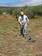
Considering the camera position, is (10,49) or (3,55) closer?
(3,55)

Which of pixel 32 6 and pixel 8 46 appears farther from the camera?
pixel 32 6

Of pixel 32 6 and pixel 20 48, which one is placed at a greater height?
pixel 20 48

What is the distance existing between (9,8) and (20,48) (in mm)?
26487

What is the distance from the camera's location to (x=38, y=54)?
10312 millimetres

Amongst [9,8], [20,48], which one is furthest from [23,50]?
[9,8]

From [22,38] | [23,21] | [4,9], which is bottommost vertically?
[4,9]

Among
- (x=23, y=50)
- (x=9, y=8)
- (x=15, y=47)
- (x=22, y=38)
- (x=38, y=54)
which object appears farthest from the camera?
(x=9, y=8)

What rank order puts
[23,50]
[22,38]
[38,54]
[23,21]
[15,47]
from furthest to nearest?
[22,38] → [23,21] → [15,47] → [23,50] → [38,54]

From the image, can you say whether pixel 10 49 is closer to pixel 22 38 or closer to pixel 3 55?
pixel 3 55

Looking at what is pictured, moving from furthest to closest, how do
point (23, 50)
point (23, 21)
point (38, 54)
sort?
point (23, 21), point (23, 50), point (38, 54)

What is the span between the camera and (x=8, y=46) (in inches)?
479

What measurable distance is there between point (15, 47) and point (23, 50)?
0.80 m

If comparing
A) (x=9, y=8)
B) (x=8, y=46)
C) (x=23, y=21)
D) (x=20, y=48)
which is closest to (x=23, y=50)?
(x=20, y=48)

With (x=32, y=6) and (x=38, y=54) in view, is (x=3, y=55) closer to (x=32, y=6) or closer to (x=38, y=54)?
(x=38, y=54)
